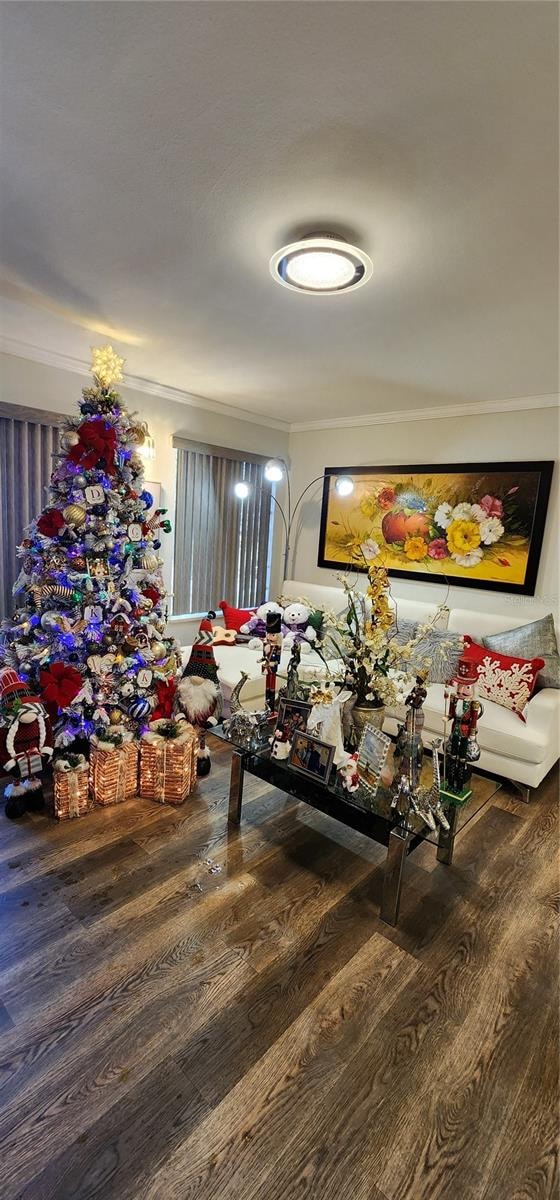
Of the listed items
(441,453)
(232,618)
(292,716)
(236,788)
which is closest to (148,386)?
(232,618)

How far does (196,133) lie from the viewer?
4.20 feet

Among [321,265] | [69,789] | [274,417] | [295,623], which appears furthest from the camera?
[274,417]

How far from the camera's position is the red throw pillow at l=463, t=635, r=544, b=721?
2838 mm

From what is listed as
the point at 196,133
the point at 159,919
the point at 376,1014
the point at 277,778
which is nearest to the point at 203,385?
the point at 196,133

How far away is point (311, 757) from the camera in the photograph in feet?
6.63

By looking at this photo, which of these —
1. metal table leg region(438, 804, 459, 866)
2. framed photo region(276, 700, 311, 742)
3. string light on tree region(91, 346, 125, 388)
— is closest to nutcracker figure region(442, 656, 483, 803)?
metal table leg region(438, 804, 459, 866)

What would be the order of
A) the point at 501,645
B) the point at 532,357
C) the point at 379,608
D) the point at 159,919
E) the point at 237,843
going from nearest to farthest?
the point at 159,919, the point at 379,608, the point at 237,843, the point at 532,357, the point at 501,645

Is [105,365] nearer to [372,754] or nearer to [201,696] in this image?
[201,696]

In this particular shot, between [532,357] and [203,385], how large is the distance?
2.27 meters

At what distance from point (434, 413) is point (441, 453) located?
33cm

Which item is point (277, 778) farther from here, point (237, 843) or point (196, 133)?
point (196, 133)

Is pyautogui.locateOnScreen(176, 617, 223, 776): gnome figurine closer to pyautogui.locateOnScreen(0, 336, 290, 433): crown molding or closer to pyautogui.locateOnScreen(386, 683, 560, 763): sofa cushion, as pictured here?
pyautogui.locateOnScreen(386, 683, 560, 763): sofa cushion

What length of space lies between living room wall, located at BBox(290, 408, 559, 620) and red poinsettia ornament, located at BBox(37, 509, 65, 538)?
2.82 metres

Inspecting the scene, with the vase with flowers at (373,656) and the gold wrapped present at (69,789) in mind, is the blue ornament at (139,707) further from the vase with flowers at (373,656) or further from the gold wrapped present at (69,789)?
the vase with flowers at (373,656)
